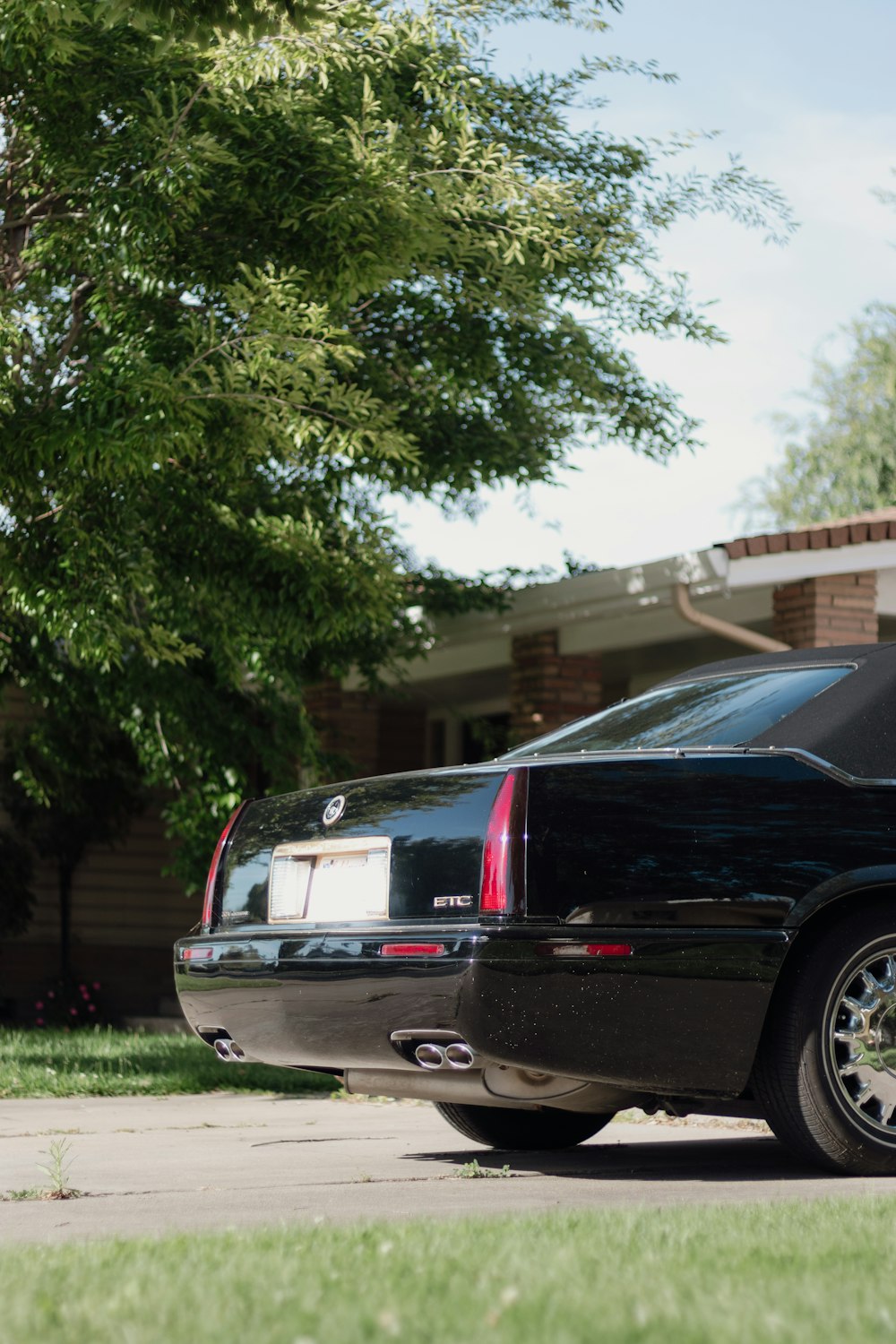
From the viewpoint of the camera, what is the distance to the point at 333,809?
5531mm

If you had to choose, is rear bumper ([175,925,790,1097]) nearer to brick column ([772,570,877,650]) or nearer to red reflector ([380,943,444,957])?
→ red reflector ([380,943,444,957])

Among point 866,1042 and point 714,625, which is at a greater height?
point 714,625

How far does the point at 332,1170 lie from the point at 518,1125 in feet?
2.73

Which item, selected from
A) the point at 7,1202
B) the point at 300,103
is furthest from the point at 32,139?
the point at 7,1202

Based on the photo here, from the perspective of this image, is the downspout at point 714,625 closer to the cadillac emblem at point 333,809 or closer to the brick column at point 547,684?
the brick column at point 547,684

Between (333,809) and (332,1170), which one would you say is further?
(332,1170)

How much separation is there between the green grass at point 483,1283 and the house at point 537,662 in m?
6.95

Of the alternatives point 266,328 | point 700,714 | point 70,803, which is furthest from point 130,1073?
point 700,714

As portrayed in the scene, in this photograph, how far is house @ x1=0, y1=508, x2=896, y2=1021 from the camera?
1105cm

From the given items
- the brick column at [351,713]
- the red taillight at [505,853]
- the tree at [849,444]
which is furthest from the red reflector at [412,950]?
the tree at [849,444]

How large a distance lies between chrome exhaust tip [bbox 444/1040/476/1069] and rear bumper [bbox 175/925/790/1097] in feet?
0.13

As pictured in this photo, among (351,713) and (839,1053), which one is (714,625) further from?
(839,1053)

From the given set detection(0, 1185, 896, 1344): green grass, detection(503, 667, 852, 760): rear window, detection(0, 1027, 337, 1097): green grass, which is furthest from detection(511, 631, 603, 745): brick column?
detection(0, 1185, 896, 1344): green grass

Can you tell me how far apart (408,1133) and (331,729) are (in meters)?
7.41
